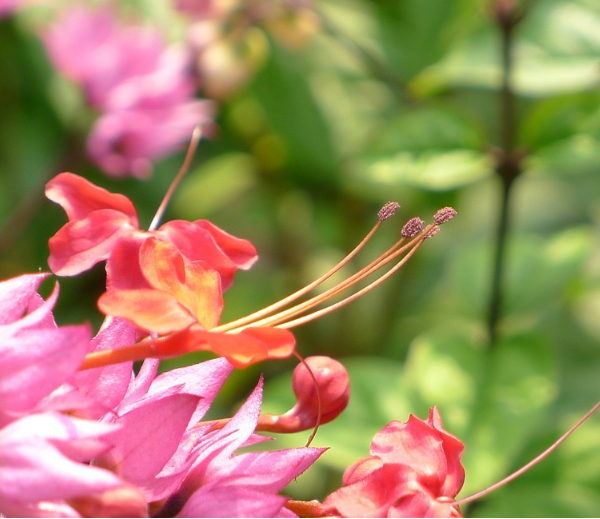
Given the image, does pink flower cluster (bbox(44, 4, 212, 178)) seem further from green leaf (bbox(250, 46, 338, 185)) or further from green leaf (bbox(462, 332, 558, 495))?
green leaf (bbox(462, 332, 558, 495))

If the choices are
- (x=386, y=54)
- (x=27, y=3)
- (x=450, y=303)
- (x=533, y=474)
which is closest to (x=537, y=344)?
(x=533, y=474)

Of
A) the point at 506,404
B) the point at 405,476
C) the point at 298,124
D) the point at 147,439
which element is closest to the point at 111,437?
the point at 147,439

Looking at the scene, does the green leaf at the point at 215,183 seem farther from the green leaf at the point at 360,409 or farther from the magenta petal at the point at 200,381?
the magenta petal at the point at 200,381

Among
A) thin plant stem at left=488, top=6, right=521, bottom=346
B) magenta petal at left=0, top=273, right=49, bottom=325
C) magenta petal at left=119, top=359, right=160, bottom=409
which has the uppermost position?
thin plant stem at left=488, top=6, right=521, bottom=346

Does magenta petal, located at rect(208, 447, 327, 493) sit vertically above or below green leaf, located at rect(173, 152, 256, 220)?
below

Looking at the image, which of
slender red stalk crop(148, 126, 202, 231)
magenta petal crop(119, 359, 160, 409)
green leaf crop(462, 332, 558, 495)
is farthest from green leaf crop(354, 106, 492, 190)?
magenta petal crop(119, 359, 160, 409)

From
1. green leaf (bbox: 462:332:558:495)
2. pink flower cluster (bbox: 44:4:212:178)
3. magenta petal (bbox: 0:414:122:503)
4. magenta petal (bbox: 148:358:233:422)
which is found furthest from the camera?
pink flower cluster (bbox: 44:4:212:178)

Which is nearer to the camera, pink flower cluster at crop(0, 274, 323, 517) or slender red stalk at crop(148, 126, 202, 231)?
pink flower cluster at crop(0, 274, 323, 517)

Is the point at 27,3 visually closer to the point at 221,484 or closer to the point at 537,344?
the point at 537,344
